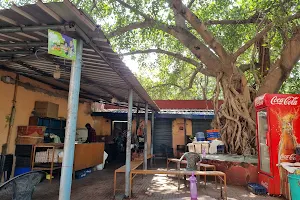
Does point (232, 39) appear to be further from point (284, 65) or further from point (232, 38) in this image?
point (284, 65)

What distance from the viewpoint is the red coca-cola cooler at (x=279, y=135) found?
5.50 m

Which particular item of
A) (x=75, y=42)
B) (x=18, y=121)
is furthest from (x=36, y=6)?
(x=18, y=121)

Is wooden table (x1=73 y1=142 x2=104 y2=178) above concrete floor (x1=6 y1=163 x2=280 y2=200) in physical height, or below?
above

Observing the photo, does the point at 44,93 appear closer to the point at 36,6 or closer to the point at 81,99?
the point at 81,99

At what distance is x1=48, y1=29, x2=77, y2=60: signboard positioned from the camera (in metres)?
2.68

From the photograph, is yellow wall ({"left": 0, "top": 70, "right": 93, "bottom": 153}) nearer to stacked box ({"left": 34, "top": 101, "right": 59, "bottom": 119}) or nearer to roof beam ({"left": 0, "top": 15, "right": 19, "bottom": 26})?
stacked box ({"left": 34, "top": 101, "right": 59, "bottom": 119})

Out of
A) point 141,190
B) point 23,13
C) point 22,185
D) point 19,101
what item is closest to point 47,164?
point 19,101

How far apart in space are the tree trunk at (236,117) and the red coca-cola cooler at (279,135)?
7.28 feet

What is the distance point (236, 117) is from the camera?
848 cm

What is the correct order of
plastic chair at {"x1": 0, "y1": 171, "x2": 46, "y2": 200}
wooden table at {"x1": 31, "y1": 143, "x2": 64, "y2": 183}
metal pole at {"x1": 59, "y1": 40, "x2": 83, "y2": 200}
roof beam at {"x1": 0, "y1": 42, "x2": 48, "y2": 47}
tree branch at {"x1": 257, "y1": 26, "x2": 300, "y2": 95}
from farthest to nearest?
tree branch at {"x1": 257, "y1": 26, "x2": 300, "y2": 95}
wooden table at {"x1": 31, "y1": 143, "x2": 64, "y2": 183}
roof beam at {"x1": 0, "y1": 42, "x2": 48, "y2": 47}
metal pole at {"x1": 59, "y1": 40, "x2": 83, "y2": 200}
plastic chair at {"x1": 0, "y1": 171, "x2": 46, "y2": 200}

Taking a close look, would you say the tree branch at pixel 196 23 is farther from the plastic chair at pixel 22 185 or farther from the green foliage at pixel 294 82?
the plastic chair at pixel 22 185

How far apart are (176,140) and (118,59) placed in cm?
963

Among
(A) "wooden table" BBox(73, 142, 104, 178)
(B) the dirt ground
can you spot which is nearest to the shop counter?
(A) "wooden table" BBox(73, 142, 104, 178)

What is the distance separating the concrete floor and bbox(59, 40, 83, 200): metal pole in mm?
2567
